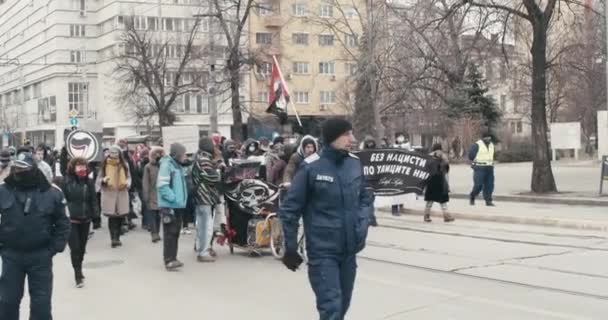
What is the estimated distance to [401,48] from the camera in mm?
43844

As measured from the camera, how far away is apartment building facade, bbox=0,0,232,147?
73.4 m

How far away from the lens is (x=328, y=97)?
80.7 m

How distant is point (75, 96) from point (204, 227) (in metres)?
71.1

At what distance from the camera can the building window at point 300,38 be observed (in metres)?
78.2

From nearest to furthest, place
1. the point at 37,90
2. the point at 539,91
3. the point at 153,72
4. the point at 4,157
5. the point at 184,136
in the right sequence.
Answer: the point at 4,157 < the point at 184,136 < the point at 539,91 < the point at 153,72 < the point at 37,90

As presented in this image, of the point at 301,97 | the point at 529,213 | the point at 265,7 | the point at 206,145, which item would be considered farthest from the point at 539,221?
the point at 301,97

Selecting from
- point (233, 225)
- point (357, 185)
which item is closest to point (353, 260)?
point (357, 185)

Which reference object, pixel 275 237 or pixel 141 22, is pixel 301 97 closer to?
pixel 141 22

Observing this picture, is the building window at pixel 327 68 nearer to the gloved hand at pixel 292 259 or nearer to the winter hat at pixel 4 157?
the winter hat at pixel 4 157

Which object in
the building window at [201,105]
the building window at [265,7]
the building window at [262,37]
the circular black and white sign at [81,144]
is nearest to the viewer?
the circular black and white sign at [81,144]

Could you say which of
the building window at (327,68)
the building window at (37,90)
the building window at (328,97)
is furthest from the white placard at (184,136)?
the building window at (37,90)

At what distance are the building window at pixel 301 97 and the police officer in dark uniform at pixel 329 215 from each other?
241ft

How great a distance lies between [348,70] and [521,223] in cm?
6556

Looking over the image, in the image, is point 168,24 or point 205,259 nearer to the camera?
point 205,259
